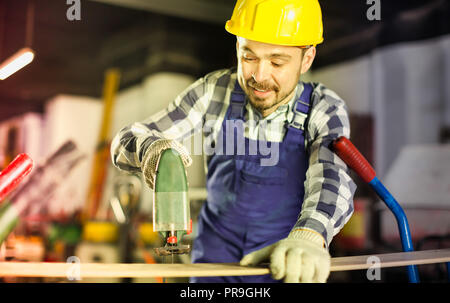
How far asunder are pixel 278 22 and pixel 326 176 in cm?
57

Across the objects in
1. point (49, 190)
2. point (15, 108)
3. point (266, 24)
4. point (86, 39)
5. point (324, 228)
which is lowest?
point (324, 228)

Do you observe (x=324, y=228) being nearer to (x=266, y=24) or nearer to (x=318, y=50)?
(x=266, y=24)

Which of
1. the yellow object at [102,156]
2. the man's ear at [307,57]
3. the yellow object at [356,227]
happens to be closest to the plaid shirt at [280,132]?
the man's ear at [307,57]

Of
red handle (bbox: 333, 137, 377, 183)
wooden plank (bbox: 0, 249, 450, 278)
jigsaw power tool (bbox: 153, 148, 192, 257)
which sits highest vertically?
red handle (bbox: 333, 137, 377, 183)

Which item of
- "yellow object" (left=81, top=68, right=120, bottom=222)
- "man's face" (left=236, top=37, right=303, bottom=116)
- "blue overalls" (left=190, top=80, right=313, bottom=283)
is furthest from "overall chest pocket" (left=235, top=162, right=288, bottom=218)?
"yellow object" (left=81, top=68, right=120, bottom=222)

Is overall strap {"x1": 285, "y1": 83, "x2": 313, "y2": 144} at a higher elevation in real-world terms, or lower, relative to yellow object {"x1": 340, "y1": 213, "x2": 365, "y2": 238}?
lower

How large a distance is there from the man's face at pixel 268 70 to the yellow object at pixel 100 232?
431 cm

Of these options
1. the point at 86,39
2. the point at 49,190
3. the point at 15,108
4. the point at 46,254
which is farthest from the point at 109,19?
the point at 46,254

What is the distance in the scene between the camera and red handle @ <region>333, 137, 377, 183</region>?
55.9 inches

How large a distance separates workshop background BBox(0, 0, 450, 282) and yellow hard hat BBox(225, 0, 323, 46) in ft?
6.34

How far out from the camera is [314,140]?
5.40ft

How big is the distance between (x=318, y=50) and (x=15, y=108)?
4.29 meters

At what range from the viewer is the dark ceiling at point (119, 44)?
5660 millimetres

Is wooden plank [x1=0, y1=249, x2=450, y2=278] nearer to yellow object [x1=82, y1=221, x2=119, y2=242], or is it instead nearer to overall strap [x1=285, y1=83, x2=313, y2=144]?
overall strap [x1=285, y1=83, x2=313, y2=144]
